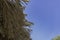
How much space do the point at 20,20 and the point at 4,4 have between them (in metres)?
0.38

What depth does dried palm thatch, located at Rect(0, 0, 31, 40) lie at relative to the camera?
3.08 metres

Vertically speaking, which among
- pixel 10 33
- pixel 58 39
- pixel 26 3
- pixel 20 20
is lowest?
pixel 10 33

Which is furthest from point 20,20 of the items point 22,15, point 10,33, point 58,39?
point 58,39

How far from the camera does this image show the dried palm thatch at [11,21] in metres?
3.08

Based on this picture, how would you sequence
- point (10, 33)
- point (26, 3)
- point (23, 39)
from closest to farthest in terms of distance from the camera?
point (10, 33) < point (23, 39) < point (26, 3)

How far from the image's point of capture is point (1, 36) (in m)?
3.13

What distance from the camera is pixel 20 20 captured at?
332 centimetres

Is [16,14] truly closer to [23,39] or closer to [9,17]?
[9,17]

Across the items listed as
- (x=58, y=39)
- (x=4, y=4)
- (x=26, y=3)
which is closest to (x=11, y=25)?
(x=4, y=4)

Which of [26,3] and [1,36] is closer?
[1,36]

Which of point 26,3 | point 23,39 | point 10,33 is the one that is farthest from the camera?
point 26,3

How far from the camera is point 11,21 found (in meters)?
3.11

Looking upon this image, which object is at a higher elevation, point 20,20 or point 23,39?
point 20,20

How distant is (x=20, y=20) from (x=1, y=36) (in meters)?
0.42
